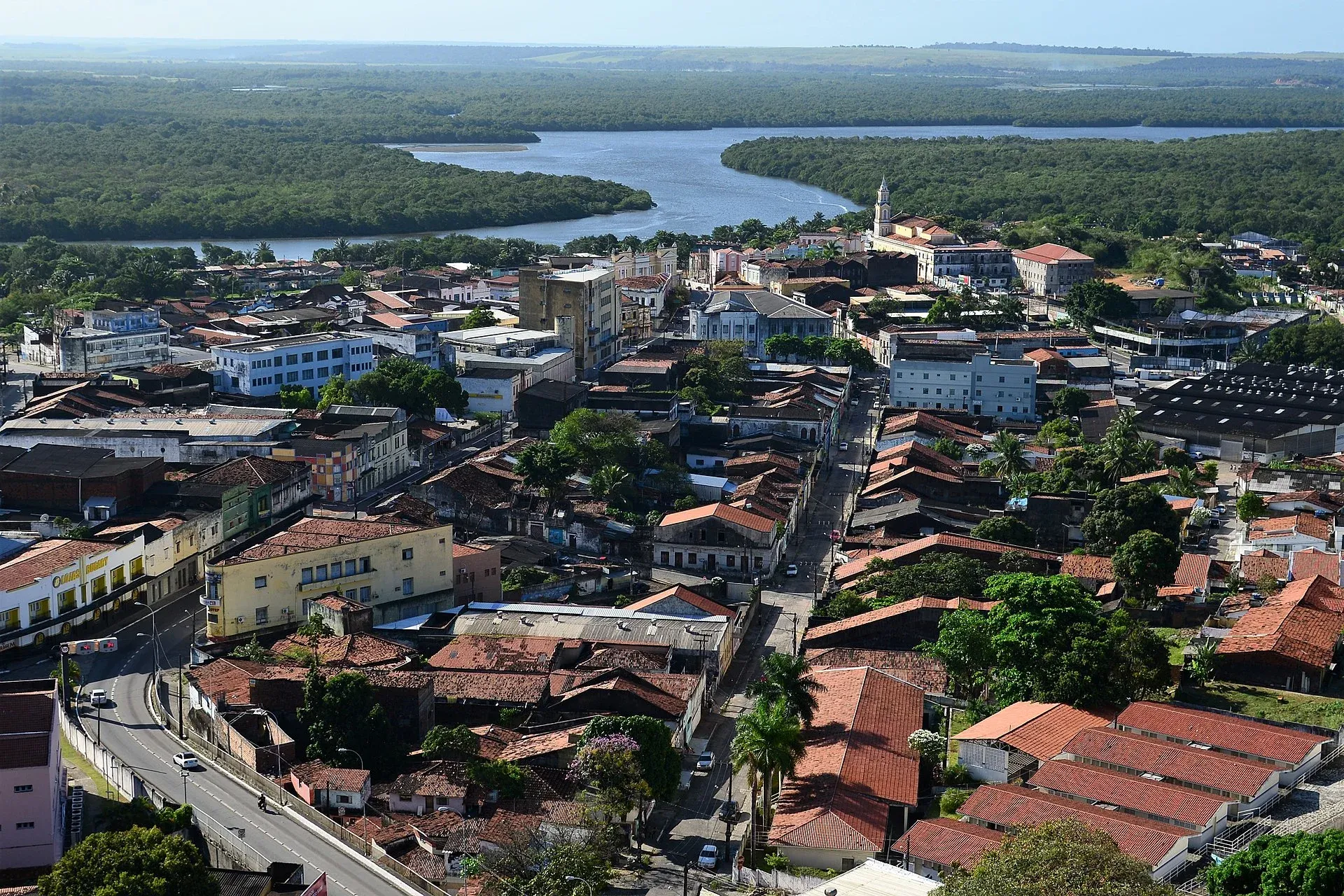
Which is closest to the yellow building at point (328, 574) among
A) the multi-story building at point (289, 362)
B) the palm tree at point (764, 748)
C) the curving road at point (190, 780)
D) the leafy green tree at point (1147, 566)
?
the curving road at point (190, 780)

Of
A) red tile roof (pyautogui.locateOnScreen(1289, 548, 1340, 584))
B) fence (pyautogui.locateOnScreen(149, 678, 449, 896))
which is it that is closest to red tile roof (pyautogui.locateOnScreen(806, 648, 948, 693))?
red tile roof (pyautogui.locateOnScreen(1289, 548, 1340, 584))

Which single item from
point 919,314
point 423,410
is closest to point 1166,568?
point 423,410

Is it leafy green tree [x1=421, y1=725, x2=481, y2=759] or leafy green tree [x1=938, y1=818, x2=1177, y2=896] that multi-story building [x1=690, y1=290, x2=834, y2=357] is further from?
leafy green tree [x1=938, y1=818, x2=1177, y2=896]

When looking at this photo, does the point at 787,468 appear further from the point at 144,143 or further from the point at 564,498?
the point at 144,143

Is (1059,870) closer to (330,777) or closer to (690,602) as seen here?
(330,777)

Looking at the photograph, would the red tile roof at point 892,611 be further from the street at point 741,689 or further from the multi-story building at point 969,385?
the multi-story building at point 969,385

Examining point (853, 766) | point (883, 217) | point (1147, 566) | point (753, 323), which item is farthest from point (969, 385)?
point (883, 217)
